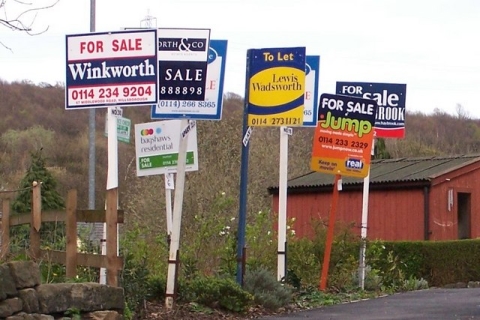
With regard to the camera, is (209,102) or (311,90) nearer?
(209,102)

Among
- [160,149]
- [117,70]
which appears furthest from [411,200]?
[117,70]

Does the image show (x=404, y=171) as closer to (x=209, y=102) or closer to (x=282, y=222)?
(x=282, y=222)

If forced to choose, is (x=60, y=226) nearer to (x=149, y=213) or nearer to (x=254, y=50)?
(x=254, y=50)

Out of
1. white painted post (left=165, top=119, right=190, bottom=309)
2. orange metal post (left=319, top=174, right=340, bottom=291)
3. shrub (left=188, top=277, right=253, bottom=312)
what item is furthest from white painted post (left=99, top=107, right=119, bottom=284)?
orange metal post (left=319, top=174, right=340, bottom=291)

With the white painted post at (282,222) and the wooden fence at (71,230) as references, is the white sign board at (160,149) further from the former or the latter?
the wooden fence at (71,230)

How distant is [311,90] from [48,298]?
23.9 ft

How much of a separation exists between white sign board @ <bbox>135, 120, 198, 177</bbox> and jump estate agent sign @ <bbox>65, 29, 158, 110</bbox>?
13.3ft

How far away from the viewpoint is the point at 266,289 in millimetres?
13883

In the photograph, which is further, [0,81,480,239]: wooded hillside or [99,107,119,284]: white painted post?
[0,81,480,239]: wooded hillside

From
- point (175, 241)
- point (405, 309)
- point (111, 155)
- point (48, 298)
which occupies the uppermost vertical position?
point (111, 155)

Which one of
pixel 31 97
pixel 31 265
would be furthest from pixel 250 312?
pixel 31 97

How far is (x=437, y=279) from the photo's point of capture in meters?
23.4

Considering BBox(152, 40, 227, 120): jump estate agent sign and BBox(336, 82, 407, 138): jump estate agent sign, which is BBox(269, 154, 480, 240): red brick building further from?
BBox(152, 40, 227, 120): jump estate agent sign

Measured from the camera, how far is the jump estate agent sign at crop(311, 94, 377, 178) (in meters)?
16.3
